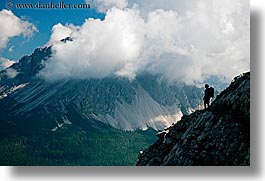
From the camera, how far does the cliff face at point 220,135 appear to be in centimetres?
1122

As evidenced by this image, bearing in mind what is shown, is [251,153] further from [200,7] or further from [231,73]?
[200,7]

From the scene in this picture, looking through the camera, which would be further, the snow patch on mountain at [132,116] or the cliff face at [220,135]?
the snow patch on mountain at [132,116]

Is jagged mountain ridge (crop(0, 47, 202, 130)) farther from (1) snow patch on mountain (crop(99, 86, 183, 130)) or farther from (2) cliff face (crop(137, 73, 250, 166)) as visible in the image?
(2) cliff face (crop(137, 73, 250, 166))

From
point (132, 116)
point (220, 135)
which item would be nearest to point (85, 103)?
point (132, 116)

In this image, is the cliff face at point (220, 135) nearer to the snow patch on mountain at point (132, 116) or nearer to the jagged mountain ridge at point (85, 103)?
the jagged mountain ridge at point (85, 103)

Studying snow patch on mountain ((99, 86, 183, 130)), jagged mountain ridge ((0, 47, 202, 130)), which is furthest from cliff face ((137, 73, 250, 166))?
snow patch on mountain ((99, 86, 183, 130))

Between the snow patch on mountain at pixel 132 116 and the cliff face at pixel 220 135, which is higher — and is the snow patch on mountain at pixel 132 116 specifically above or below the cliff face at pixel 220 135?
above

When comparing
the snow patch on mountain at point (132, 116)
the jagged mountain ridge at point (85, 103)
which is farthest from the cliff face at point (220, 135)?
the snow patch on mountain at point (132, 116)

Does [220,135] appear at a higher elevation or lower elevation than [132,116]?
lower

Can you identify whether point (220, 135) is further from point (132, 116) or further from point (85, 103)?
point (85, 103)

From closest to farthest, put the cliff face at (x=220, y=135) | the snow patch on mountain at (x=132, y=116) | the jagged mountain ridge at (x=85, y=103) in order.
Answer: the cliff face at (x=220, y=135) → the jagged mountain ridge at (x=85, y=103) → the snow patch on mountain at (x=132, y=116)

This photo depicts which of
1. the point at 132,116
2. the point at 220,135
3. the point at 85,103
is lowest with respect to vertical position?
the point at 220,135

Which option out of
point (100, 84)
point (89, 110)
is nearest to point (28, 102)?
point (89, 110)

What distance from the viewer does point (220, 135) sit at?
452 inches
